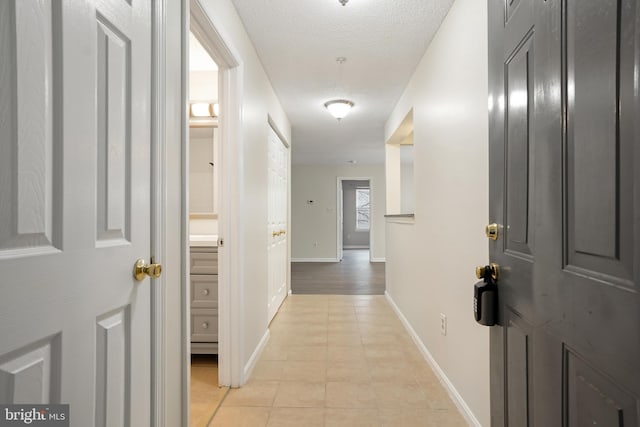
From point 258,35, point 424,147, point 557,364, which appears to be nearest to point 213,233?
point 258,35

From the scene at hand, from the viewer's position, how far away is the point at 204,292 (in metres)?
2.58

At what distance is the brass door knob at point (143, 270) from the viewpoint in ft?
3.46

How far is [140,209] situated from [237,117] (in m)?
1.33

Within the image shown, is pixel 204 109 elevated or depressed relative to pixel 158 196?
elevated

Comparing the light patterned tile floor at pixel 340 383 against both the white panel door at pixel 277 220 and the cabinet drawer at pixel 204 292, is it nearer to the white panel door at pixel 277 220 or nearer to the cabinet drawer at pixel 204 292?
the white panel door at pixel 277 220

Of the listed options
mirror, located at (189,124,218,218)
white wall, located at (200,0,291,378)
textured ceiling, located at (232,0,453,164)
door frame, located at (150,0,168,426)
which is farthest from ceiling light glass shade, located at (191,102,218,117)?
door frame, located at (150,0,168,426)

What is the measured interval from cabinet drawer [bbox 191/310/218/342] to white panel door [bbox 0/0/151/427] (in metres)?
1.49

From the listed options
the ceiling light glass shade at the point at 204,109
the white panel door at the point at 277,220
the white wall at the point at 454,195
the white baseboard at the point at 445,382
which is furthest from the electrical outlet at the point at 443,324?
the ceiling light glass shade at the point at 204,109

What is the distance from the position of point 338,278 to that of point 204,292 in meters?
4.00

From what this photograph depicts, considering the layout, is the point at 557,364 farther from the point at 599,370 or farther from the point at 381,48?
the point at 381,48

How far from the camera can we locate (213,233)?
308 cm

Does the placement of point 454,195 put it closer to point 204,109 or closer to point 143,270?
point 143,270

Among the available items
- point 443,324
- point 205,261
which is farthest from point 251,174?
point 443,324

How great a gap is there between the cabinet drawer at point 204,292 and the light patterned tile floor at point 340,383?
590 mm
